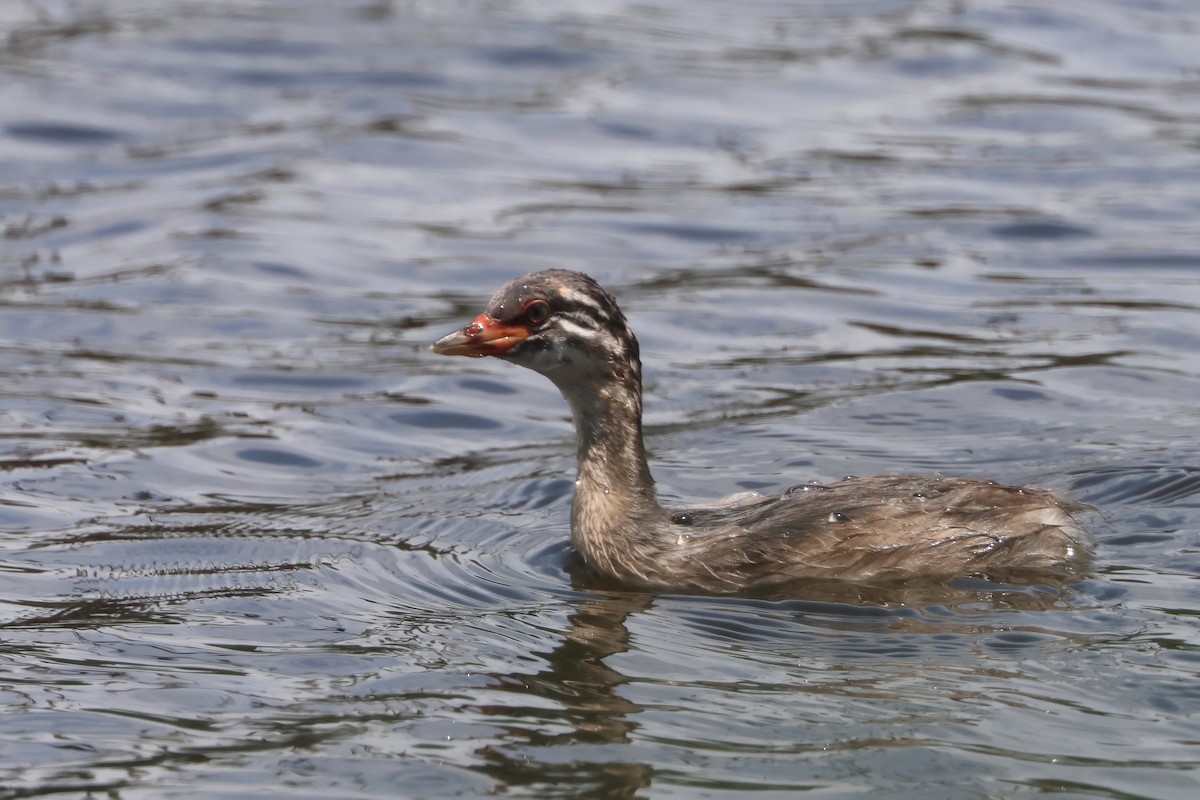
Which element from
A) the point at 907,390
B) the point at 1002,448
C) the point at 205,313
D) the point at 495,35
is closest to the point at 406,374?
the point at 205,313

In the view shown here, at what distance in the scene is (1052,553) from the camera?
8.68 m

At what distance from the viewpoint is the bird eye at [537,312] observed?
29.1 ft

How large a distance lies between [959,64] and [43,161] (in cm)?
1005

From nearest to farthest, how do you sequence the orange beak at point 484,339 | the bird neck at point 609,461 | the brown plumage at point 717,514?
the brown plumage at point 717,514 → the orange beak at point 484,339 → the bird neck at point 609,461

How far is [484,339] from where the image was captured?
8844 mm

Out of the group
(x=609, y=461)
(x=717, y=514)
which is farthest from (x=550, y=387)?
(x=717, y=514)

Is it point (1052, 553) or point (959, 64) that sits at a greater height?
point (959, 64)

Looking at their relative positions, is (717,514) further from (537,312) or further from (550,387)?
(550,387)

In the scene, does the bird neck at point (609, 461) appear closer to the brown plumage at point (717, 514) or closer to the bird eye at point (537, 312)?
the brown plumage at point (717, 514)

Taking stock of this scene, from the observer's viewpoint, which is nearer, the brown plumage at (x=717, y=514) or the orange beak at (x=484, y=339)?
the brown plumage at (x=717, y=514)

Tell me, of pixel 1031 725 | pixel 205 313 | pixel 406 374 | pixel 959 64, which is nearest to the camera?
pixel 1031 725

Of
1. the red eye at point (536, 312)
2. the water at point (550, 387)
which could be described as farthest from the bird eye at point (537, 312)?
the water at point (550, 387)

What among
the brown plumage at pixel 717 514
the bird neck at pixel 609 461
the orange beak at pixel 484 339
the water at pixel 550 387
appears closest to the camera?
the water at pixel 550 387

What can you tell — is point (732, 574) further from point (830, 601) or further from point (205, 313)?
point (205, 313)
